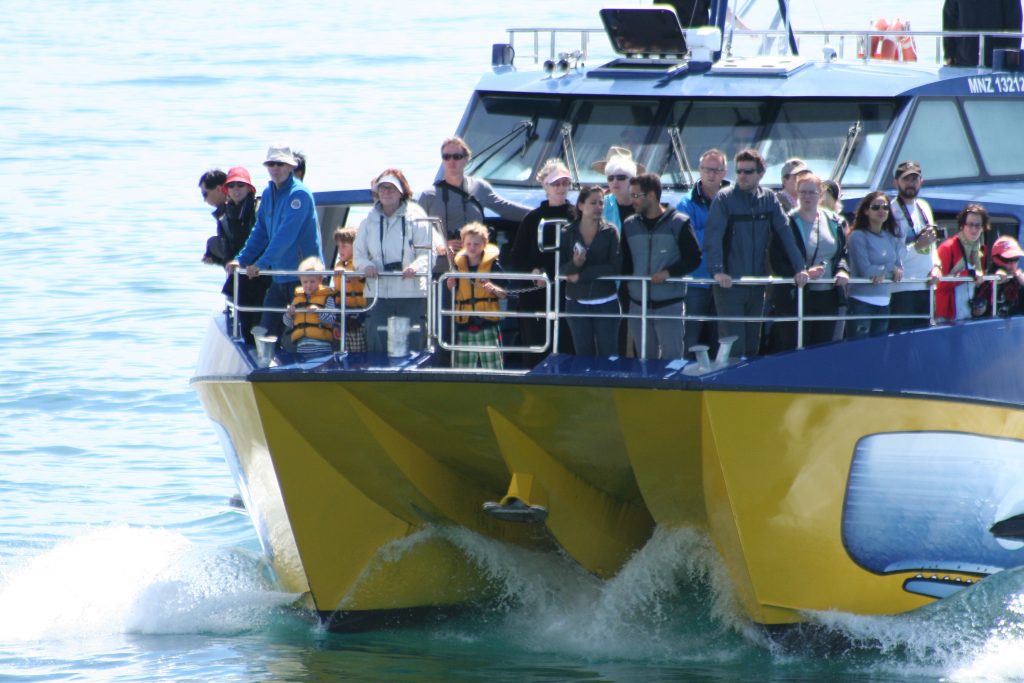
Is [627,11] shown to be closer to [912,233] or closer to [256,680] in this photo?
[912,233]

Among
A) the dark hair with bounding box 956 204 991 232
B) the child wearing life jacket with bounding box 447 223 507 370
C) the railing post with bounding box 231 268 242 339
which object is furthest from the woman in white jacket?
the dark hair with bounding box 956 204 991 232

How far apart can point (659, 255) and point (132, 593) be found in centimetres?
464

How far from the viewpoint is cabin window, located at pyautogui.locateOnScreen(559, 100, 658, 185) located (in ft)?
38.6

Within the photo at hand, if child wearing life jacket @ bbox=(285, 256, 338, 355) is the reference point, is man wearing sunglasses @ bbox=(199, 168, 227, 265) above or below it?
above

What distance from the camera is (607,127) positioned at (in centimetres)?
1190

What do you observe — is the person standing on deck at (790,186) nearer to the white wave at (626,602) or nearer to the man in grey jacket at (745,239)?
the man in grey jacket at (745,239)

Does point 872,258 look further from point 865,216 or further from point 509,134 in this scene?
point 509,134

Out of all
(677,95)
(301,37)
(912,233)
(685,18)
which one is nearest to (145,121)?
(301,37)

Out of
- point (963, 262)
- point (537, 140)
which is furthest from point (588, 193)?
point (537, 140)

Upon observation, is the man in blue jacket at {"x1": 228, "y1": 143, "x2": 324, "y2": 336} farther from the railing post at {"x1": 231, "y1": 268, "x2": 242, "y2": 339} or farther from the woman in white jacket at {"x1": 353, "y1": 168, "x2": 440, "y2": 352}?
the woman in white jacket at {"x1": 353, "y1": 168, "x2": 440, "y2": 352}

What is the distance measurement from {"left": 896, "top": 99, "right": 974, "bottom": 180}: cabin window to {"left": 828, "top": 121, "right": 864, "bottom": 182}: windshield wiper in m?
0.32

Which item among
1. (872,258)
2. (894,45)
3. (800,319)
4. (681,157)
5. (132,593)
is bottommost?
(132,593)

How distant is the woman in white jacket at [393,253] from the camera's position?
9180 millimetres

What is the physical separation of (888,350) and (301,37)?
37861 mm
